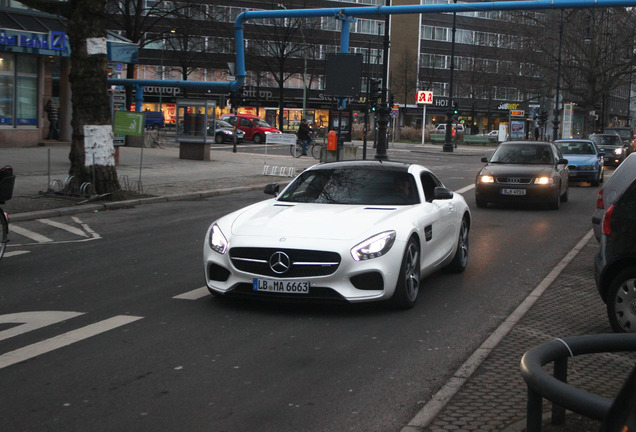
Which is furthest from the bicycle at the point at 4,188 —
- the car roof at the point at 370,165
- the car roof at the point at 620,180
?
the car roof at the point at 620,180

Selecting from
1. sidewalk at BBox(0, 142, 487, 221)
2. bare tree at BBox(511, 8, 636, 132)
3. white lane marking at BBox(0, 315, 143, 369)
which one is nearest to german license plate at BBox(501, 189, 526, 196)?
sidewalk at BBox(0, 142, 487, 221)

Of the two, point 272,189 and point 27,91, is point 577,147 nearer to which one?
point 272,189

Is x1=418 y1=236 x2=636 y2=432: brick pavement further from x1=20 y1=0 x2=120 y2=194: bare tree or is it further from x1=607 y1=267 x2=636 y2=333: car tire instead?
x1=20 y1=0 x2=120 y2=194: bare tree

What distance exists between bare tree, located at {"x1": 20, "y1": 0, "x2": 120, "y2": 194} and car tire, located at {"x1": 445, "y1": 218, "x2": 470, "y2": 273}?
920cm

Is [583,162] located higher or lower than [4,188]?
higher

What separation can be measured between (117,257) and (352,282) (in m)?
4.56

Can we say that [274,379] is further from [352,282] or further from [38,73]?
[38,73]

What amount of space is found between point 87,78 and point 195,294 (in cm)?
944

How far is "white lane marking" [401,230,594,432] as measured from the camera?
4719mm

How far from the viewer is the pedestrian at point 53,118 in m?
35.1

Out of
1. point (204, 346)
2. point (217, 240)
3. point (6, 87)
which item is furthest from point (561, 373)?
point (6, 87)

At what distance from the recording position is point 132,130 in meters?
20.0

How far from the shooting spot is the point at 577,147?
87.0ft

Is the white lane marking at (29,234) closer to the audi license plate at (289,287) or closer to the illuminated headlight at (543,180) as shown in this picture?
the audi license plate at (289,287)
